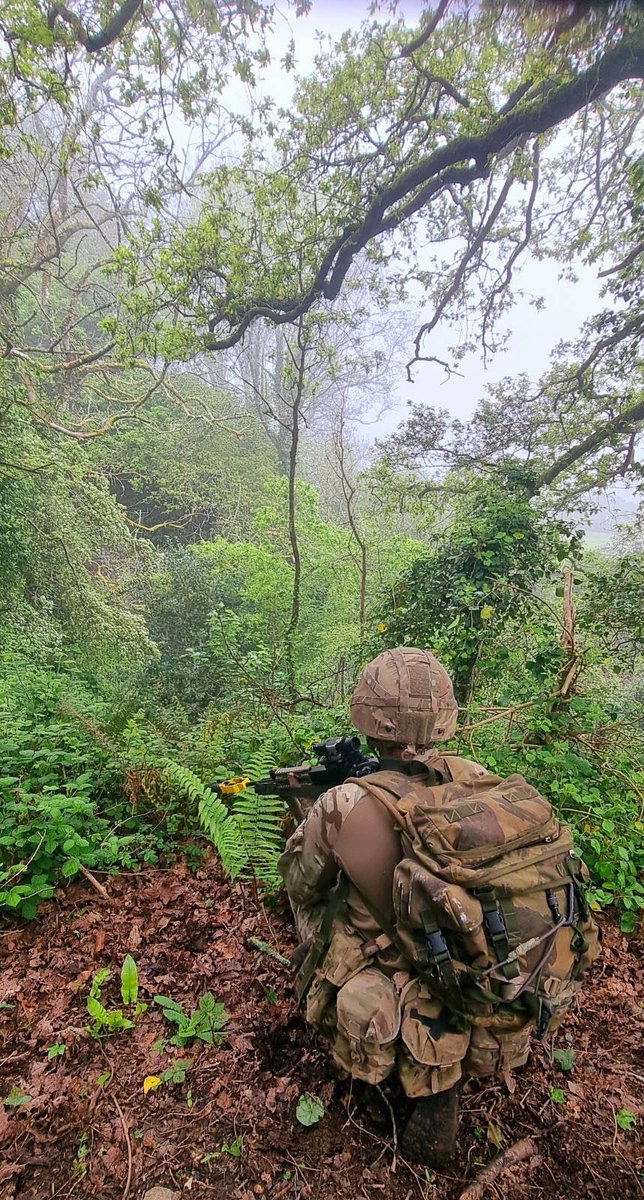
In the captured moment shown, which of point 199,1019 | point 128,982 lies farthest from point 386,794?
point 128,982

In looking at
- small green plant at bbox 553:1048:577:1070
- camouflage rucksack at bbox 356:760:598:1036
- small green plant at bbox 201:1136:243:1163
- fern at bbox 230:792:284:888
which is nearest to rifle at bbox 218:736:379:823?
fern at bbox 230:792:284:888

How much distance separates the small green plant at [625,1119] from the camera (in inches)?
74.7

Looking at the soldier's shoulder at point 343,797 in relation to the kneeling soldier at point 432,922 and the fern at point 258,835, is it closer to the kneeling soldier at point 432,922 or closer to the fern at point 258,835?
the kneeling soldier at point 432,922

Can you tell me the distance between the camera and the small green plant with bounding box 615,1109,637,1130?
190 cm

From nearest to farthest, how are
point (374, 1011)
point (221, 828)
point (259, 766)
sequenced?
point (374, 1011) → point (221, 828) → point (259, 766)

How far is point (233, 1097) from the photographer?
1.93m

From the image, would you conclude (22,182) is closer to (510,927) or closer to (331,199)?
(331,199)

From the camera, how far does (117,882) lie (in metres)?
2.93

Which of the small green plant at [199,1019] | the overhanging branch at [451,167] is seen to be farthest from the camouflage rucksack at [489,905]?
the overhanging branch at [451,167]

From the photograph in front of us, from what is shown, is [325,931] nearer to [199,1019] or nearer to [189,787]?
[199,1019]

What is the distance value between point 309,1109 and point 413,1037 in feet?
2.25

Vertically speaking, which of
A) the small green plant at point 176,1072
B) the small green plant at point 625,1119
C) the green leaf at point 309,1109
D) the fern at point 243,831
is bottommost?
the green leaf at point 309,1109

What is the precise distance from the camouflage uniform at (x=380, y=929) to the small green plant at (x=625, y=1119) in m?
0.55

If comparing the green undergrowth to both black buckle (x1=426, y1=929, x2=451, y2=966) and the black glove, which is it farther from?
black buckle (x1=426, y1=929, x2=451, y2=966)
